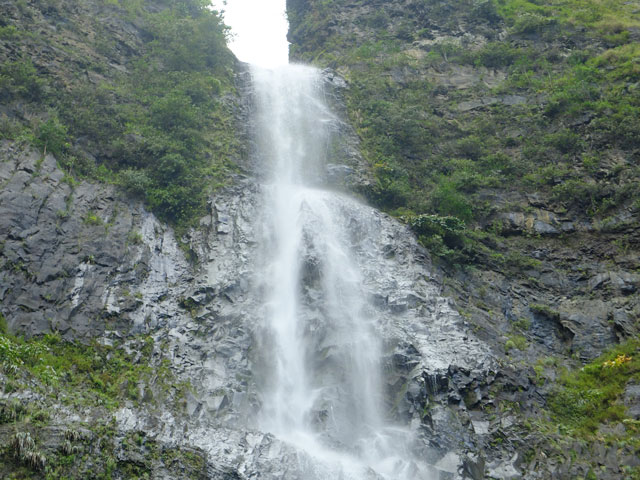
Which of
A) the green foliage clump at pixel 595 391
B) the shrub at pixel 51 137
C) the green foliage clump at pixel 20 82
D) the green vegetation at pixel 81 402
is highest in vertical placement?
the green foliage clump at pixel 20 82

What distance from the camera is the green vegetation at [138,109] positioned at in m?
16.5

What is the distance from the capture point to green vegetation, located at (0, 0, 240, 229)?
16.5m

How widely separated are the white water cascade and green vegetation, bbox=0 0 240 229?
8.93ft

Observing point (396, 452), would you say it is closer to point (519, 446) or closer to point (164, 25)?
point (519, 446)

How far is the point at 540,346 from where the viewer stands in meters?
14.3

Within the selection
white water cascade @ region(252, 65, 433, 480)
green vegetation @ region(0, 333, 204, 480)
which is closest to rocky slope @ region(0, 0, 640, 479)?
green vegetation @ region(0, 333, 204, 480)

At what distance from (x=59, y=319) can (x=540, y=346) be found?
1272cm

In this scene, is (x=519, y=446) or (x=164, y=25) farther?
(x=164, y=25)

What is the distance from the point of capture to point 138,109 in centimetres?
1969

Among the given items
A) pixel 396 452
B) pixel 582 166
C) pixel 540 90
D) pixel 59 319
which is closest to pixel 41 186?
pixel 59 319

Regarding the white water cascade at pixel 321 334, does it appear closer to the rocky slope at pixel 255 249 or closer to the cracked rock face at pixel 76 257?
the rocky slope at pixel 255 249

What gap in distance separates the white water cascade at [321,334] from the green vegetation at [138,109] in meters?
2.72

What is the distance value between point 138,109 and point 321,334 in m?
12.1

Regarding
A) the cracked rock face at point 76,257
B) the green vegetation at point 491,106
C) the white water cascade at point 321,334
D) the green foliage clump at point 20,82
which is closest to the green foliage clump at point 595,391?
the white water cascade at point 321,334
